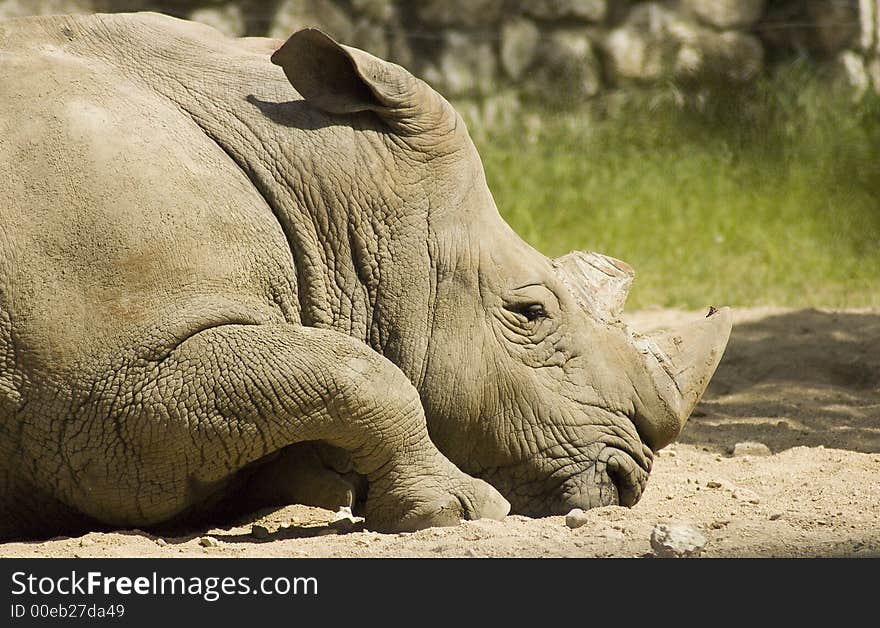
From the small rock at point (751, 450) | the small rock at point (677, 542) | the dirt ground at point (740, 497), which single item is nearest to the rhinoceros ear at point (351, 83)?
the dirt ground at point (740, 497)

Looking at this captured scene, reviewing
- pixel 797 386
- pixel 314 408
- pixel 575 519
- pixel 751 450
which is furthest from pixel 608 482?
pixel 797 386

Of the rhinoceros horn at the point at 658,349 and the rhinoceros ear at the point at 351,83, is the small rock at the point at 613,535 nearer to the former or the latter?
the rhinoceros horn at the point at 658,349

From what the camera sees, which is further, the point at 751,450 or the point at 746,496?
the point at 751,450

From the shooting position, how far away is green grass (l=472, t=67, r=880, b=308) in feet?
30.4

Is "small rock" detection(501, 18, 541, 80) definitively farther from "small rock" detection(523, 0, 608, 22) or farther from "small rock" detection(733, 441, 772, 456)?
"small rock" detection(733, 441, 772, 456)

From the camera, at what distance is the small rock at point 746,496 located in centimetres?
487

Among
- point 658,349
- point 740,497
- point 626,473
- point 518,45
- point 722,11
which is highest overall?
point 722,11

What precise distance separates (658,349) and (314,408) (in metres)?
1.28

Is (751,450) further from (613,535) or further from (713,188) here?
(713,188)

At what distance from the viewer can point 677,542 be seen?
3.87m

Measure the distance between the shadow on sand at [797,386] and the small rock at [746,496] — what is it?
40.6 inches

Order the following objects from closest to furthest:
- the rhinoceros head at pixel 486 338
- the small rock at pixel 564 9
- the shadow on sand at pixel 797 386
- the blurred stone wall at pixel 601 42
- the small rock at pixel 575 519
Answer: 1. the small rock at pixel 575 519
2. the rhinoceros head at pixel 486 338
3. the shadow on sand at pixel 797 386
4. the blurred stone wall at pixel 601 42
5. the small rock at pixel 564 9
